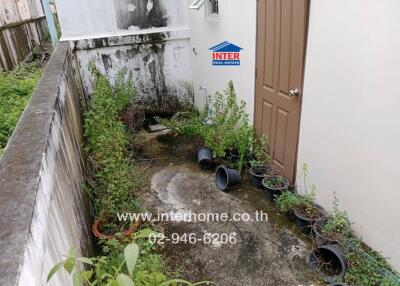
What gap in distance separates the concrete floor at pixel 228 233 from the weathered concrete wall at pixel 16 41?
5.74m

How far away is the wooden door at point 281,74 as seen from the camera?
9.68ft

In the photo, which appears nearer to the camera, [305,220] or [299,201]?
[305,220]

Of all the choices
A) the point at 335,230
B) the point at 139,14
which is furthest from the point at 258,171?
the point at 139,14

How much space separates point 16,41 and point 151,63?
21.2 ft

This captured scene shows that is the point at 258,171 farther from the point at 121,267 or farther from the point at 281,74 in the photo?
the point at 121,267

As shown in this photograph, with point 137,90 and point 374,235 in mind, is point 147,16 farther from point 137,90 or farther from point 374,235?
point 374,235

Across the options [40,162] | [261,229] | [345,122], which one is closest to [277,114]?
[345,122]

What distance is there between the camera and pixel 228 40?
14.3 ft

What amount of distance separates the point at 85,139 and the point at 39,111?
1.66 metres

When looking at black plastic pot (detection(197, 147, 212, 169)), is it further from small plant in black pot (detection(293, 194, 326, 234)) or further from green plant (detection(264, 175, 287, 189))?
small plant in black pot (detection(293, 194, 326, 234))

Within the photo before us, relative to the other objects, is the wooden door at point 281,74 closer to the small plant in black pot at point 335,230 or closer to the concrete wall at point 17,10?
the small plant in black pot at point 335,230

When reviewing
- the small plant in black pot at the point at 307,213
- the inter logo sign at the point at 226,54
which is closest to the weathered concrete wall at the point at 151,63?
the inter logo sign at the point at 226,54

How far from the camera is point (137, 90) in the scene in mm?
6055

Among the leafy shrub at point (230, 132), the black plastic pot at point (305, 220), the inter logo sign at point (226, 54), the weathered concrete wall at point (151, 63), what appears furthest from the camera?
the weathered concrete wall at point (151, 63)
